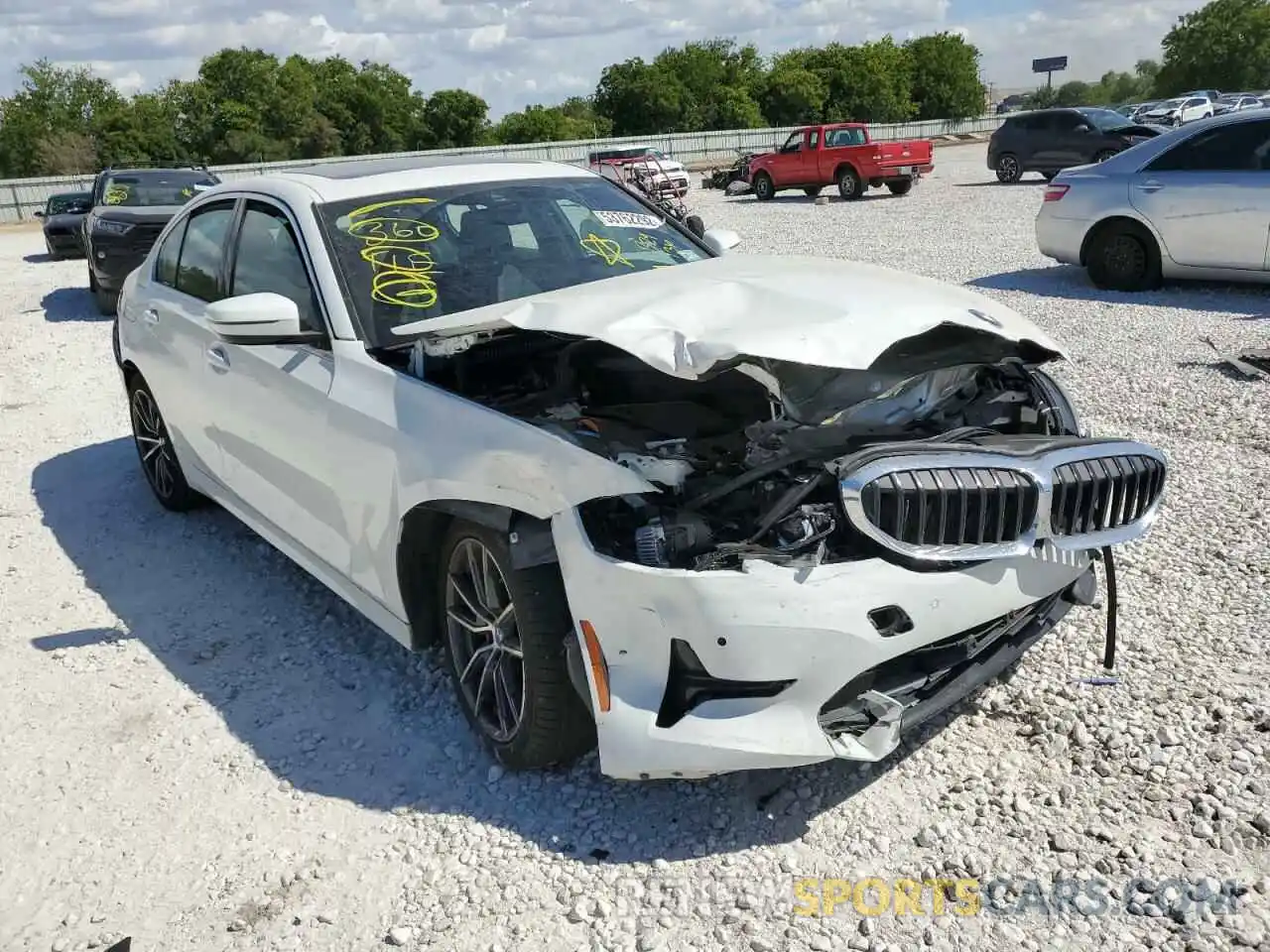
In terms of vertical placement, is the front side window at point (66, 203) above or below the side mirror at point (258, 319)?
above

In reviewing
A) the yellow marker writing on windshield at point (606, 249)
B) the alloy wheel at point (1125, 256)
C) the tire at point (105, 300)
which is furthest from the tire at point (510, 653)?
the tire at point (105, 300)

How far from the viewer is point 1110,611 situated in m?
3.45

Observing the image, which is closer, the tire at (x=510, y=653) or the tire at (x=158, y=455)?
the tire at (x=510, y=653)

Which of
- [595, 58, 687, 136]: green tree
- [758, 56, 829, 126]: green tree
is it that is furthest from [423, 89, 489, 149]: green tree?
[758, 56, 829, 126]: green tree

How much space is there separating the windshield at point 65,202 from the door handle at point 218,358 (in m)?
18.1

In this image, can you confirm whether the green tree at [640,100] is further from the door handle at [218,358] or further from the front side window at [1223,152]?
the door handle at [218,358]

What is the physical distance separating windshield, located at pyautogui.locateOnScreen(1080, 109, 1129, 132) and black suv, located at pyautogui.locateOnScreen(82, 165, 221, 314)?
17.0 meters

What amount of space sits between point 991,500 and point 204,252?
149 inches

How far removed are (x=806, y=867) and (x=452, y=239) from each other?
2.61 m

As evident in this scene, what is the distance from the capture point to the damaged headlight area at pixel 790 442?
2.71m

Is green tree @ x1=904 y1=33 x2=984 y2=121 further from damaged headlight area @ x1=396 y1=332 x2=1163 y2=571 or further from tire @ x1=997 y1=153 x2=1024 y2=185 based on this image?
damaged headlight area @ x1=396 y1=332 x2=1163 y2=571

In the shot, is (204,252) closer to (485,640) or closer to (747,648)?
(485,640)

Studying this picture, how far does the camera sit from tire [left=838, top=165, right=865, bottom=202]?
22859mm

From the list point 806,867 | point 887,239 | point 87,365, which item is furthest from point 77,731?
point 887,239
